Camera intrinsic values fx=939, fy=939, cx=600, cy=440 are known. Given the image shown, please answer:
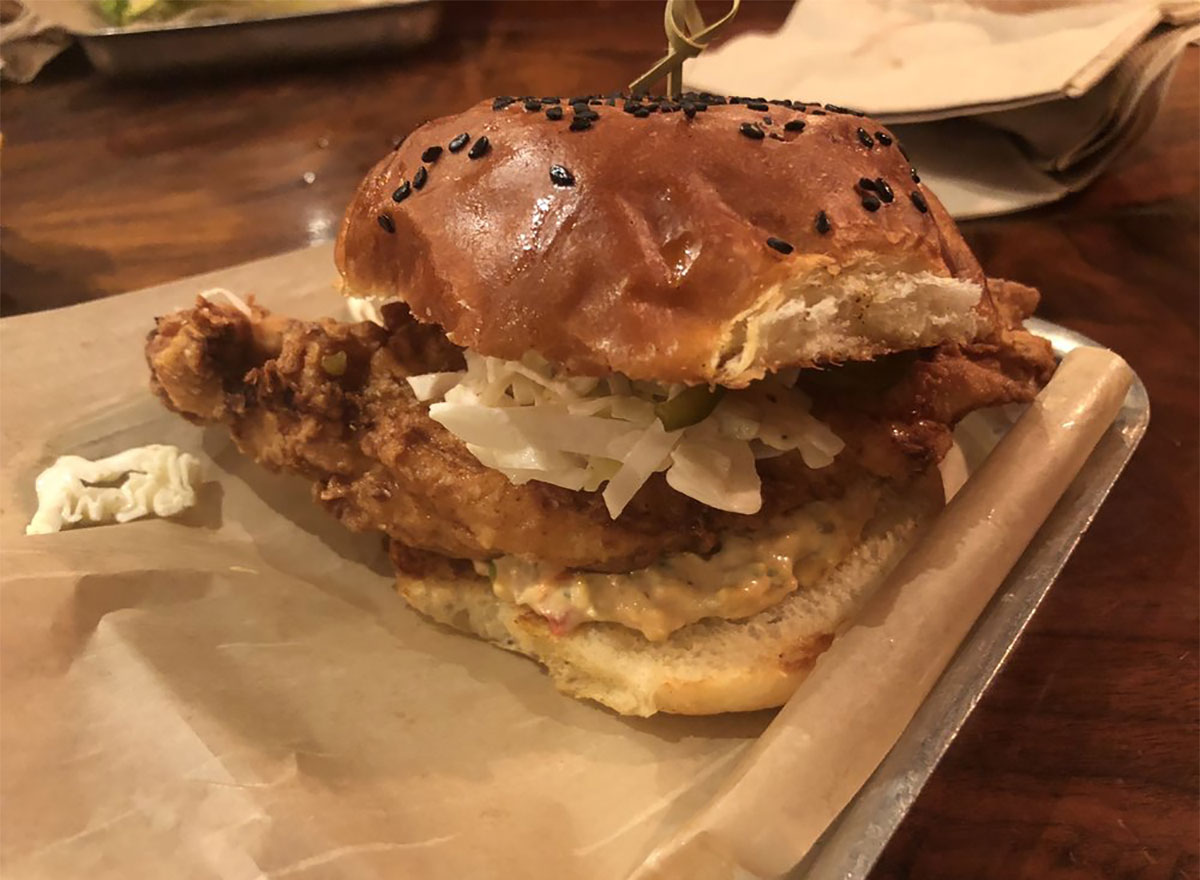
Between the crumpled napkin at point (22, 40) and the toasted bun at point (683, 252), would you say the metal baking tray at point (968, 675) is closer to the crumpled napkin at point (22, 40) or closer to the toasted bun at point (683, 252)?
the toasted bun at point (683, 252)

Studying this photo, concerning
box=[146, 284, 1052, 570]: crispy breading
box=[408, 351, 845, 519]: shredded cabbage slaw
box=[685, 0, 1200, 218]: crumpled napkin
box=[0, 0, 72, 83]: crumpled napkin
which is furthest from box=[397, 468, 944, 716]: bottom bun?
box=[0, 0, 72, 83]: crumpled napkin

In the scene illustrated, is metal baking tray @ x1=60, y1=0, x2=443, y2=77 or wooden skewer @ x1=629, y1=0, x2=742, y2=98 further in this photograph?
metal baking tray @ x1=60, y1=0, x2=443, y2=77

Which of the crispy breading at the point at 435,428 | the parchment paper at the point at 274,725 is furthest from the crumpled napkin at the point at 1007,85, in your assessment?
the parchment paper at the point at 274,725

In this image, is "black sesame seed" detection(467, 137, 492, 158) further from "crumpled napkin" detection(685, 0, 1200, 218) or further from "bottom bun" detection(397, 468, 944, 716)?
"crumpled napkin" detection(685, 0, 1200, 218)

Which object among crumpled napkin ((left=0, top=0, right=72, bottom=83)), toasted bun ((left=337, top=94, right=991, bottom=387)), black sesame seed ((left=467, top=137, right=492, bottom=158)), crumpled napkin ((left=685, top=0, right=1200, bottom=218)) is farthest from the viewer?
crumpled napkin ((left=0, top=0, right=72, bottom=83))

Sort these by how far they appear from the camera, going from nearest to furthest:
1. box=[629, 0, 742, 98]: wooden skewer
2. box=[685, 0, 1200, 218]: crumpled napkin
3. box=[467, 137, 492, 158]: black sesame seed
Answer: box=[467, 137, 492, 158]: black sesame seed < box=[629, 0, 742, 98]: wooden skewer < box=[685, 0, 1200, 218]: crumpled napkin

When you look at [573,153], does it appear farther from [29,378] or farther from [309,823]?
[29,378]

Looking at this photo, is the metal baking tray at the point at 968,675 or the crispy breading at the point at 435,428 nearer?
the metal baking tray at the point at 968,675

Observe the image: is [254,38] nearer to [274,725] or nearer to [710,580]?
[274,725]
